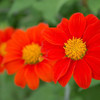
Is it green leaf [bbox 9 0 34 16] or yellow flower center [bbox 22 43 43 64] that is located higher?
green leaf [bbox 9 0 34 16]

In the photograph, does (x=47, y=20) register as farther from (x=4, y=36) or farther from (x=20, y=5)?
(x=4, y=36)

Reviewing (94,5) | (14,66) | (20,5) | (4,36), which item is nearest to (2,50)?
(4,36)

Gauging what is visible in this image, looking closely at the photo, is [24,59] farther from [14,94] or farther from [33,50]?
[14,94]

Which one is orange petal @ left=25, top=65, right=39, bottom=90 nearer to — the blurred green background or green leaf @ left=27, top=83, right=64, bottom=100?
the blurred green background

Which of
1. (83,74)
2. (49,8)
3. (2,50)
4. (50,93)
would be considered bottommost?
(50,93)

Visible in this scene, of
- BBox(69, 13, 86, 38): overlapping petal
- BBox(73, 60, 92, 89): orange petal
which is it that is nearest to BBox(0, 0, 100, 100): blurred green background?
BBox(73, 60, 92, 89): orange petal

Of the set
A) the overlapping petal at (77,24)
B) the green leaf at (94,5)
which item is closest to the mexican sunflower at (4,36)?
the green leaf at (94,5)
